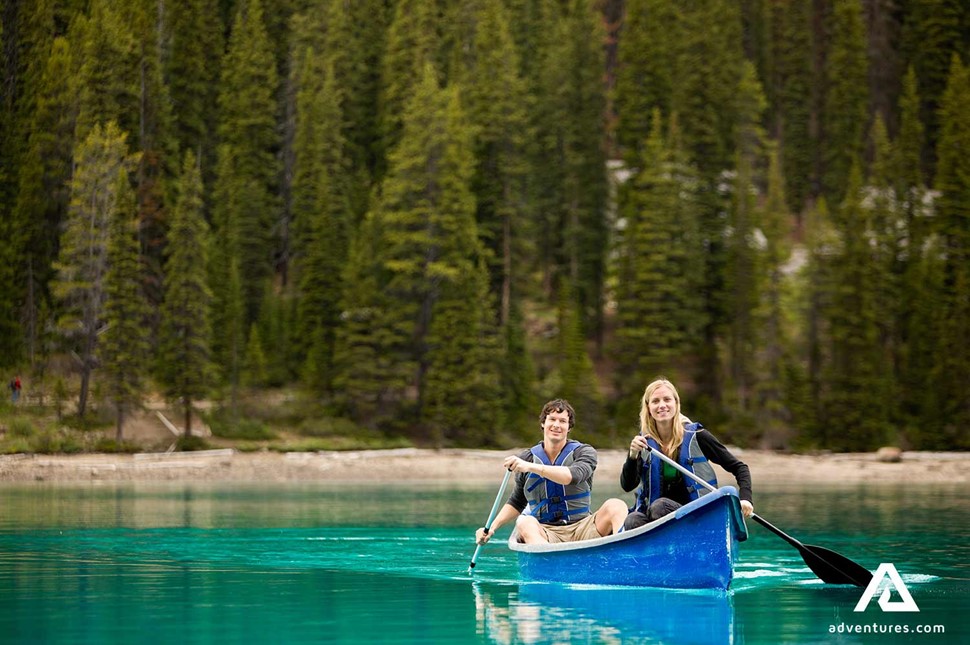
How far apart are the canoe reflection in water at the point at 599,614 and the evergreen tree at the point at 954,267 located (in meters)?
46.2

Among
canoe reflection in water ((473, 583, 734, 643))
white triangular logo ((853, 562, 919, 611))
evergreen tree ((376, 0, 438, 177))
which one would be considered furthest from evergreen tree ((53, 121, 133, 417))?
white triangular logo ((853, 562, 919, 611))

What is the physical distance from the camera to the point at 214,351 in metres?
59.8

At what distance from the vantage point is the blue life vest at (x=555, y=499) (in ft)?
49.2

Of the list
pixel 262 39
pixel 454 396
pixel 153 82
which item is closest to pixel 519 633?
pixel 454 396

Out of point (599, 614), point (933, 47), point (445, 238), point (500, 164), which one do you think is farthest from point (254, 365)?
point (933, 47)

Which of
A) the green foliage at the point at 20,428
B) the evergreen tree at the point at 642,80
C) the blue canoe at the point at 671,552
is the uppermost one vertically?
the evergreen tree at the point at 642,80

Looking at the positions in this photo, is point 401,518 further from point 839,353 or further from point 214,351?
point 839,353

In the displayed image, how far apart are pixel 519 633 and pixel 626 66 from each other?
63.1 metres

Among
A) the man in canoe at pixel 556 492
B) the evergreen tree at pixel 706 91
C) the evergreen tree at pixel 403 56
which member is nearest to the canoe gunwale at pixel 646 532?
the man in canoe at pixel 556 492

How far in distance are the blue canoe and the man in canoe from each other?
559 mm

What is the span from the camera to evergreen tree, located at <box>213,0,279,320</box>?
67.8 m

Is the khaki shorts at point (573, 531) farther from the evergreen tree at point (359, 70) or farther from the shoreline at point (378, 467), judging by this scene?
the evergreen tree at point (359, 70)

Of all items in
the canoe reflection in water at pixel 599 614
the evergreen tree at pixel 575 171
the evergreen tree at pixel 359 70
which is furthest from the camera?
the evergreen tree at pixel 359 70

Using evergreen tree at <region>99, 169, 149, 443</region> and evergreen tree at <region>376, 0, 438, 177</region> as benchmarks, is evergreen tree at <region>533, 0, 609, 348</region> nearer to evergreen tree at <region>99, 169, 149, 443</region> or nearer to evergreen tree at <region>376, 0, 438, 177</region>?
evergreen tree at <region>376, 0, 438, 177</region>
